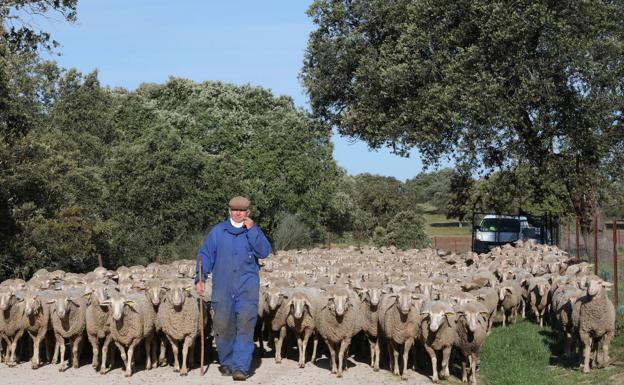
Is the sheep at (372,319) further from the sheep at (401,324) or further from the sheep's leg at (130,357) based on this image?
the sheep's leg at (130,357)

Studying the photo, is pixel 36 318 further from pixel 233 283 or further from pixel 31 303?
pixel 233 283

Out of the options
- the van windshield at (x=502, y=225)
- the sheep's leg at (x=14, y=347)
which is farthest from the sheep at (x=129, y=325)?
the van windshield at (x=502, y=225)

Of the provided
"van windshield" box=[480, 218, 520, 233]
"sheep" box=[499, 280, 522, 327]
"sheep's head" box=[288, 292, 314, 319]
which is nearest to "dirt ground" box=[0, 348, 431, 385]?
"sheep's head" box=[288, 292, 314, 319]

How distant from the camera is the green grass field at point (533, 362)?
36.7 ft

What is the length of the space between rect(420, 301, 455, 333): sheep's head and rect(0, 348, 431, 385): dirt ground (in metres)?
0.79

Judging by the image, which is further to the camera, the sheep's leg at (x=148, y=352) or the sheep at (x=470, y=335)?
the sheep's leg at (x=148, y=352)

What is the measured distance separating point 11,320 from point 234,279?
4.10m

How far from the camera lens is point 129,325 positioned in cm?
1155

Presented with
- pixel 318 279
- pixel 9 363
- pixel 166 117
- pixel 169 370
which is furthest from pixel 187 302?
pixel 166 117

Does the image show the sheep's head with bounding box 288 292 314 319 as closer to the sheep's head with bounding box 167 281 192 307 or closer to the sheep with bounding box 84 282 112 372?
the sheep's head with bounding box 167 281 192 307

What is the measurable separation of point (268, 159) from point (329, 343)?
28420 mm

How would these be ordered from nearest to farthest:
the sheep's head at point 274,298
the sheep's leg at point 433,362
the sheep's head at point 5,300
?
the sheep's leg at point 433,362, the sheep's head at point 5,300, the sheep's head at point 274,298

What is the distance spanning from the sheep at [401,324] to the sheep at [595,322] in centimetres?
250

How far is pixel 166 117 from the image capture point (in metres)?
42.9
